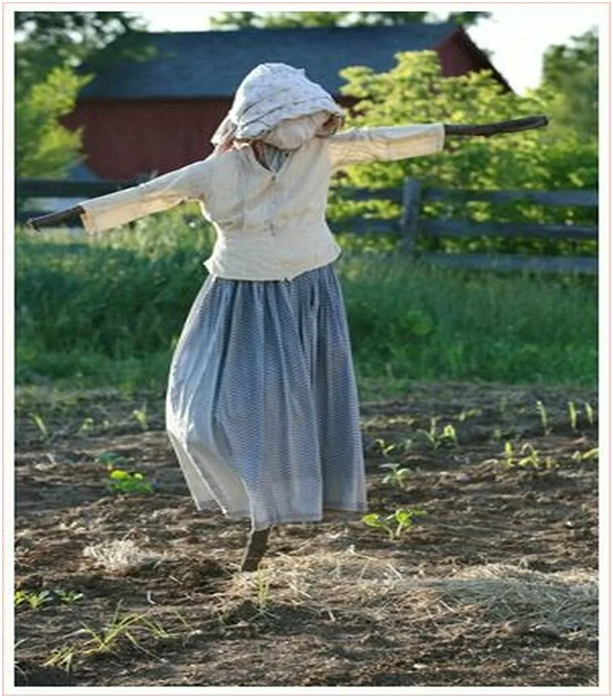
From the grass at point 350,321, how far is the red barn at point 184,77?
13099 millimetres

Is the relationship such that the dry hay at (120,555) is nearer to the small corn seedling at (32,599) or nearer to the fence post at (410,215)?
the small corn seedling at (32,599)

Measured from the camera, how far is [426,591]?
19.8ft

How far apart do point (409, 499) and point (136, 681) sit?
2.95m

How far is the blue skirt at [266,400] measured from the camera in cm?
610

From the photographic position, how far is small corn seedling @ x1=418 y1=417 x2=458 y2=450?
30.3 feet

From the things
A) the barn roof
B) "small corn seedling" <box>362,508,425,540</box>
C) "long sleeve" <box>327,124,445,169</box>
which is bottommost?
"small corn seedling" <box>362,508,425,540</box>

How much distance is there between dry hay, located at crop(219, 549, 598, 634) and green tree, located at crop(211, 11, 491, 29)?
72.1 feet

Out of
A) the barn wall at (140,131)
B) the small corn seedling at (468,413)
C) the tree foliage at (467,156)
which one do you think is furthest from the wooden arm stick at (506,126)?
the barn wall at (140,131)

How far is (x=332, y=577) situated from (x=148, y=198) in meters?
1.37

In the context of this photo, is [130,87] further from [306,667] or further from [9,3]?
[306,667]

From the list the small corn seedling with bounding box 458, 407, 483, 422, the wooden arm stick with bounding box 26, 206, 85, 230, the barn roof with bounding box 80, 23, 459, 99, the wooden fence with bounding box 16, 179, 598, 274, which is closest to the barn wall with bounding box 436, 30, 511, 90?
the barn roof with bounding box 80, 23, 459, 99

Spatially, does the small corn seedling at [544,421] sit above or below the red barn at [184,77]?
below

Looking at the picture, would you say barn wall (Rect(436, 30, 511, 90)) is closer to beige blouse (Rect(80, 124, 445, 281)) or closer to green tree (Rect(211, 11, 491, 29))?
green tree (Rect(211, 11, 491, 29))

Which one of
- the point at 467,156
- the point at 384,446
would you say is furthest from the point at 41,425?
the point at 467,156
